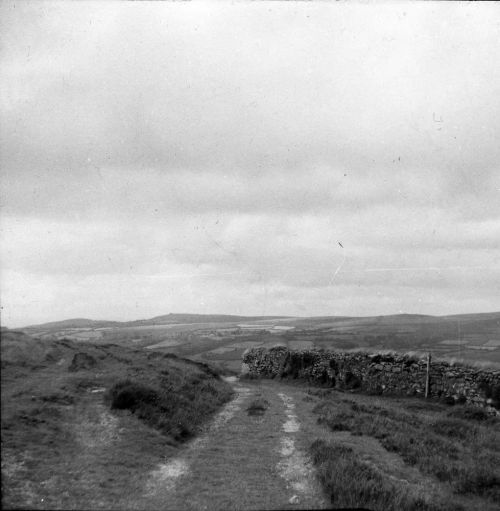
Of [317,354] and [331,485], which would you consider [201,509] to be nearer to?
[331,485]

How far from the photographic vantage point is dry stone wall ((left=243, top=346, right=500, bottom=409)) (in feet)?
64.0

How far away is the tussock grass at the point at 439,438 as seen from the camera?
9.45 meters

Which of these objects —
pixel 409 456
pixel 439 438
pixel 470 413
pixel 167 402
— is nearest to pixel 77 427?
pixel 167 402

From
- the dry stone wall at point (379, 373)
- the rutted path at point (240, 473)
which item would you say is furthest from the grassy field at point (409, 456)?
the dry stone wall at point (379, 373)

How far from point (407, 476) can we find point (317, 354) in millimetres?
20033

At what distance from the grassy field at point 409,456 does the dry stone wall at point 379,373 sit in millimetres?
2072

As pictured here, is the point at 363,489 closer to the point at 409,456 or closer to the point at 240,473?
the point at 240,473

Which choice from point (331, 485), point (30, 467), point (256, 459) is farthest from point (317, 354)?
point (30, 467)

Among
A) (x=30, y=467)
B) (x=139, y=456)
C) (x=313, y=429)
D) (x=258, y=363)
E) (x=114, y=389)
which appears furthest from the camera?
(x=258, y=363)

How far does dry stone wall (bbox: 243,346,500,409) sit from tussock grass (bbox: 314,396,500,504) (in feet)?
6.04

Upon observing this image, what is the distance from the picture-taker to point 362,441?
12.1 metres

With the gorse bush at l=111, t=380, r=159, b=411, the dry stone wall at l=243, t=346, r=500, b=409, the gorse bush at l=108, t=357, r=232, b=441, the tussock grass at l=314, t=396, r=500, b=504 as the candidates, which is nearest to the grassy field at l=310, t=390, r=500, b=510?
the tussock grass at l=314, t=396, r=500, b=504

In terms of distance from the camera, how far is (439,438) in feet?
42.4

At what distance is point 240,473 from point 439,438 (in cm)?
710
